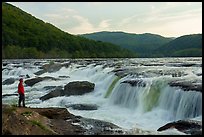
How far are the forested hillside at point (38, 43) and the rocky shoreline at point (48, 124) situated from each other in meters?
93.2

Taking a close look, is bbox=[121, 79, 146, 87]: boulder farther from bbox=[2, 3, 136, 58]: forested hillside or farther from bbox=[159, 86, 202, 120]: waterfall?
bbox=[2, 3, 136, 58]: forested hillside

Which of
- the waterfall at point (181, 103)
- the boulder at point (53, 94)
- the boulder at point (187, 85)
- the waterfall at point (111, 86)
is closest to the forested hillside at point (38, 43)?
the waterfall at point (111, 86)

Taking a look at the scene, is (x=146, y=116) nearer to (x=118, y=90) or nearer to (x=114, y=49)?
(x=118, y=90)

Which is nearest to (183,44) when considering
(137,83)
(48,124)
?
(137,83)

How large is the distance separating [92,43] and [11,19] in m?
34.7

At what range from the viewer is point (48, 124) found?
14359 mm

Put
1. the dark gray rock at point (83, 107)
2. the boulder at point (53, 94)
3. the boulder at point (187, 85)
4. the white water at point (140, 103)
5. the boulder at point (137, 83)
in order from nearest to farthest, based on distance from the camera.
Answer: the white water at point (140, 103) → the boulder at point (187, 85) → the dark gray rock at point (83, 107) → the boulder at point (137, 83) → the boulder at point (53, 94)

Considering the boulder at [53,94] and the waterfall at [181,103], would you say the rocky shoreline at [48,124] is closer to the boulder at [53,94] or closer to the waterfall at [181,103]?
the waterfall at [181,103]

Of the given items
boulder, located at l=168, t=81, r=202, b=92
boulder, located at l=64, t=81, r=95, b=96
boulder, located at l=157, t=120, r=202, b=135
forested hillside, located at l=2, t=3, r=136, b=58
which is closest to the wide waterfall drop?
boulder, located at l=168, t=81, r=202, b=92

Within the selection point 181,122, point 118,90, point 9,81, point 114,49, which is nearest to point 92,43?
point 114,49

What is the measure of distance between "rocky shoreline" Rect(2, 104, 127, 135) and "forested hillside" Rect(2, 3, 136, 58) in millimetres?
93234

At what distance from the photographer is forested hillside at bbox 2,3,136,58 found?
11512 cm

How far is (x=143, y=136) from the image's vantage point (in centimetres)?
1298

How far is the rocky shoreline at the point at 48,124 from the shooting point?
1115cm
